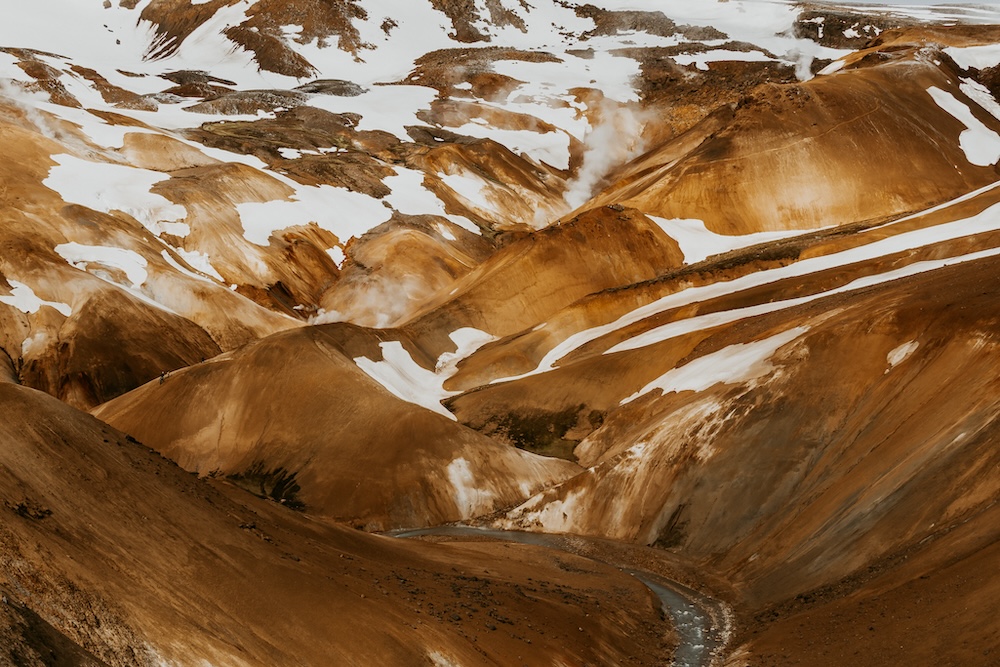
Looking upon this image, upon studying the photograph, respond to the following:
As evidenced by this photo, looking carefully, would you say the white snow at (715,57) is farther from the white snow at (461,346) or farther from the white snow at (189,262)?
the white snow at (461,346)

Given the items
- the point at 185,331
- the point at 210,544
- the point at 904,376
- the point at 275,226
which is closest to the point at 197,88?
the point at 275,226

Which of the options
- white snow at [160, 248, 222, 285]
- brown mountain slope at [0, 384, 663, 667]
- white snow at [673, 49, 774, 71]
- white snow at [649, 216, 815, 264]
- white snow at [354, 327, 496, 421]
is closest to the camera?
brown mountain slope at [0, 384, 663, 667]

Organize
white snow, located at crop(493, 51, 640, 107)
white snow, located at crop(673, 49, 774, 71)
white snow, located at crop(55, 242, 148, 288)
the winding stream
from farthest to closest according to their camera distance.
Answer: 1. white snow, located at crop(673, 49, 774, 71)
2. white snow, located at crop(493, 51, 640, 107)
3. white snow, located at crop(55, 242, 148, 288)
4. the winding stream

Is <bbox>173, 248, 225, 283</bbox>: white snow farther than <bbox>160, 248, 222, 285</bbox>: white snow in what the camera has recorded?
Yes

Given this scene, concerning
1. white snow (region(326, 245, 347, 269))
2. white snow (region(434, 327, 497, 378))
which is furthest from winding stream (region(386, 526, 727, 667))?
white snow (region(326, 245, 347, 269))

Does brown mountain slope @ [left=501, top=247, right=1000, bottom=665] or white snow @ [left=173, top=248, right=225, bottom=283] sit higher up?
brown mountain slope @ [left=501, top=247, right=1000, bottom=665]

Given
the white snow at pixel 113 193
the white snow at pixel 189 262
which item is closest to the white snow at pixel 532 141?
the white snow at pixel 113 193

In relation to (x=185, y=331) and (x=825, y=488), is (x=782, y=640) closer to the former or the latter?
(x=825, y=488)

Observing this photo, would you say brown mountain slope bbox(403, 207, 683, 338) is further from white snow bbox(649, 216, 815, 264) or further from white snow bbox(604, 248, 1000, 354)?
white snow bbox(604, 248, 1000, 354)
